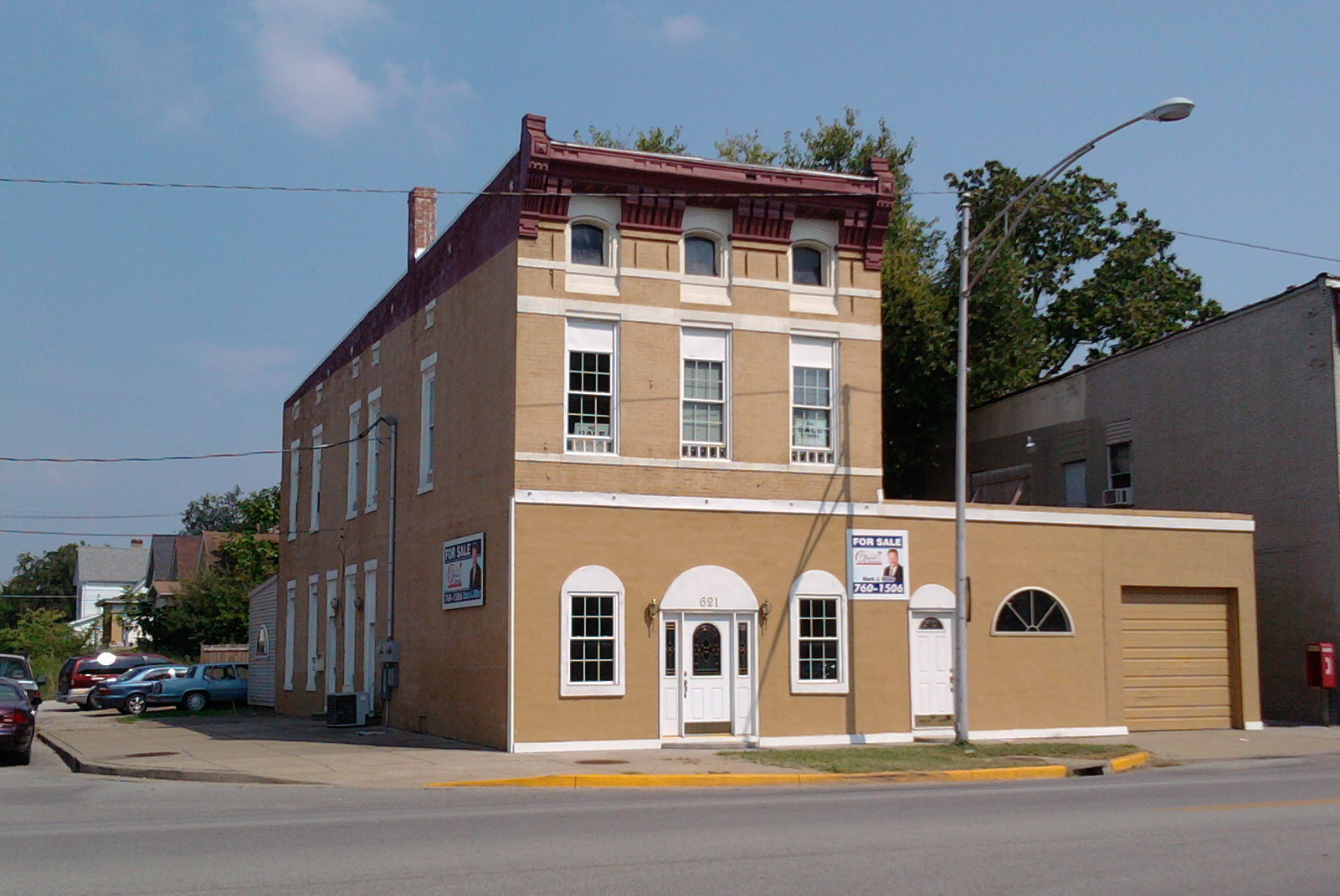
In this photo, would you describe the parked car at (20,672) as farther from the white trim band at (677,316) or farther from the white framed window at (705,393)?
the white framed window at (705,393)

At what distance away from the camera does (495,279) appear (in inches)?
898

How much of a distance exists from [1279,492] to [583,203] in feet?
51.5

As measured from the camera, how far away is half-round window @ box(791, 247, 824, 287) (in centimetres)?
2392

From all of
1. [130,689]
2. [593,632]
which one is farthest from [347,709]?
[130,689]

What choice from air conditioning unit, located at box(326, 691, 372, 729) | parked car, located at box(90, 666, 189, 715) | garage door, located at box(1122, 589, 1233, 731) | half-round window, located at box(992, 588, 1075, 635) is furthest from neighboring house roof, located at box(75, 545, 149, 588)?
garage door, located at box(1122, 589, 1233, 731)

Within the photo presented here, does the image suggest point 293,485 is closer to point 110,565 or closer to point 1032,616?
point 1032,616

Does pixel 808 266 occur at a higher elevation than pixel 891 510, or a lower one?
higher

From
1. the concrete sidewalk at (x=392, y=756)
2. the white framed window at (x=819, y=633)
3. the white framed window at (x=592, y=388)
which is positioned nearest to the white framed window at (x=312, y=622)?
the concrete sidewalk at (x=392, y=756)

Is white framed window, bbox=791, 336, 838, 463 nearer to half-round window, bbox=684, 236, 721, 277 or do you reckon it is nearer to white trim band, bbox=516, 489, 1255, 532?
white trim band, bbox=516, 489, 1255, 532

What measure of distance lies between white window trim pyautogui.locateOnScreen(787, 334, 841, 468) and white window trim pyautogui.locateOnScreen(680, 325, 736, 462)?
3.58ft

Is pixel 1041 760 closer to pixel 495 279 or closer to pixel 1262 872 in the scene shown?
pixel 1262 872

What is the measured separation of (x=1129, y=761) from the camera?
19797 millimetres

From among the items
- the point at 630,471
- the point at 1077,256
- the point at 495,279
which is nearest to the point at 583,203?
the point at 495,279

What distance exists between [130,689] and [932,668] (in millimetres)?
25049
